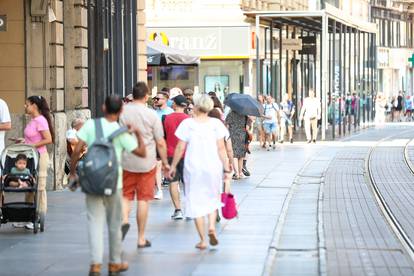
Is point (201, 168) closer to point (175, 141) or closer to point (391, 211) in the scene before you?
point (175, 141)

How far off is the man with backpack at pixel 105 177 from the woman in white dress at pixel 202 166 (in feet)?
5.94

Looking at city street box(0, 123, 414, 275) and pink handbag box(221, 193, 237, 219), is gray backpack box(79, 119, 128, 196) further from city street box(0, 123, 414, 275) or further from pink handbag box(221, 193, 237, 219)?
pink handbag box(221, 193, 237, 219)

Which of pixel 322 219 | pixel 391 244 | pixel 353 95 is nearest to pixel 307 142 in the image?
pixel 353 95

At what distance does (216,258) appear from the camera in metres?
13.1

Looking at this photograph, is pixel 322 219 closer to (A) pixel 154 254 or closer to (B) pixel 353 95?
(A) pixel 154 254

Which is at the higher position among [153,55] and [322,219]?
[153,55]

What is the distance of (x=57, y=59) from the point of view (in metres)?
22.1

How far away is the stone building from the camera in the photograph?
70.8 ft

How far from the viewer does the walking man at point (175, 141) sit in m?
16.8

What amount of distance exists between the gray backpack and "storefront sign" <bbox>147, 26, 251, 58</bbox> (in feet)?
118

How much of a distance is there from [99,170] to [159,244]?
303cm

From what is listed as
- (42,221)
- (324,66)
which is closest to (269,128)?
(324,66)

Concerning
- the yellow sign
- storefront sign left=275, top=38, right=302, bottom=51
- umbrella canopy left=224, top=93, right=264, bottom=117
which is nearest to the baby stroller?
umbrella canopy left=224, top=93, right=264, bottom=117

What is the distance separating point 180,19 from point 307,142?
887 centimetres
